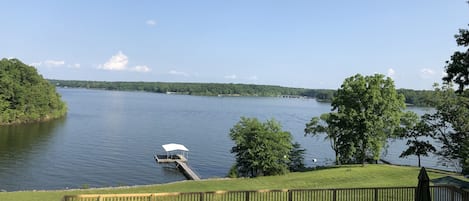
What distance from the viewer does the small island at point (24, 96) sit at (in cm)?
7625

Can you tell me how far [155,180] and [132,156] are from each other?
35.3ft

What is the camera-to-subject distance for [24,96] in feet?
262

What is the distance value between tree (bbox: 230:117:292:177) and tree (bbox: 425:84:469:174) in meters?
11.5

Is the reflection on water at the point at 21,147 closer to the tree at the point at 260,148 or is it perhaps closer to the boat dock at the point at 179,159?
the boat dock at the point at 179,159

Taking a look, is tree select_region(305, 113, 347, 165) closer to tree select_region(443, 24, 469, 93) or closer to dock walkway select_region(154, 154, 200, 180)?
dock walkway select_region(154, 154, 200, 180)

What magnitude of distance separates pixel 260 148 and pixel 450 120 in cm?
1427

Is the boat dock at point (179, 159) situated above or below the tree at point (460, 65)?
below

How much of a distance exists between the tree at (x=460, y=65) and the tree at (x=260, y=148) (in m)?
19.1

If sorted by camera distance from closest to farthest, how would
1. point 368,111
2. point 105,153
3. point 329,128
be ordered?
point 368,111, point 329,128, point 105,153

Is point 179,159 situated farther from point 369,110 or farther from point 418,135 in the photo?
point 418,135

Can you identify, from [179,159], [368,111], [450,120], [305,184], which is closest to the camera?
[305,184]

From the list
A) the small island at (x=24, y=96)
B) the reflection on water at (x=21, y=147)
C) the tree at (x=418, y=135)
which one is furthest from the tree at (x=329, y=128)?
the small island at (x=24, y=96)

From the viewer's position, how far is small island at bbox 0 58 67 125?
7625 cm

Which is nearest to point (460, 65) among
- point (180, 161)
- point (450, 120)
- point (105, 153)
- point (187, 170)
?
point (450, 120)
